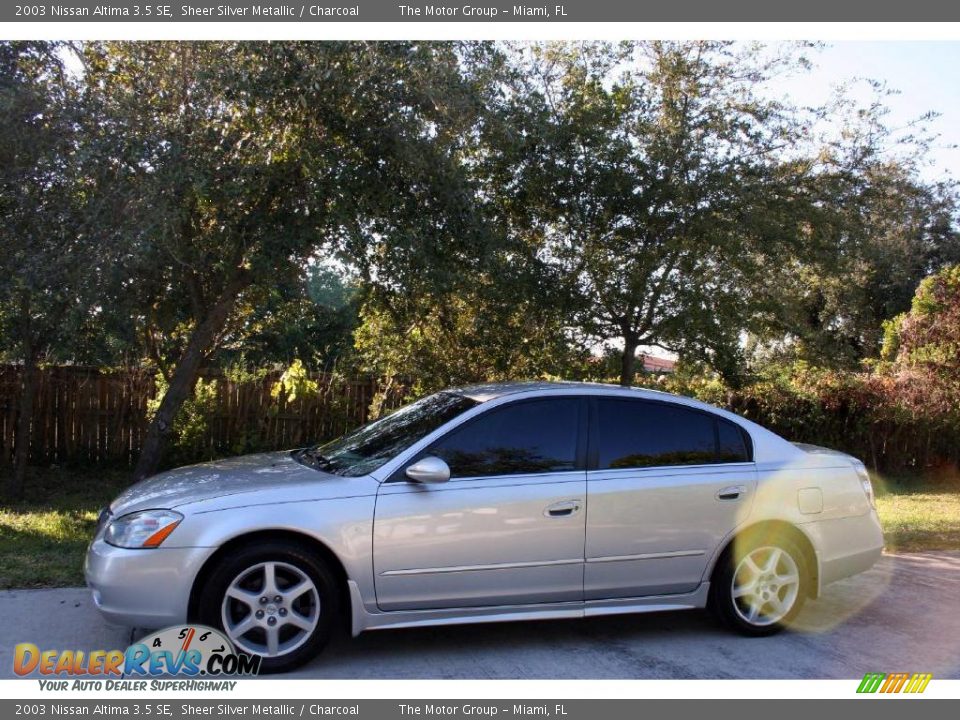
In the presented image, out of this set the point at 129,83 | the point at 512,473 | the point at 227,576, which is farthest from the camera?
the point at 129,83

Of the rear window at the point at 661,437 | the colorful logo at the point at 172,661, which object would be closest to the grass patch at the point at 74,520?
the colorful logo at the point at 172,661

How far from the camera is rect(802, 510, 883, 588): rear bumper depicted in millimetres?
5727

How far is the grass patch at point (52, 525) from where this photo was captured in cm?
646

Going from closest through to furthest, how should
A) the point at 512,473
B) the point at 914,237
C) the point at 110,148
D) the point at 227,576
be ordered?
the point at 227,576, the point at 512,473, the point at 110,148, the point at 914,237

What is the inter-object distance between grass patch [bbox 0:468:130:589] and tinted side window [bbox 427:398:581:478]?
309cm

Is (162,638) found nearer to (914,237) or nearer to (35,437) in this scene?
(35,437)

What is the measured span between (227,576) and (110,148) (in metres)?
4.80

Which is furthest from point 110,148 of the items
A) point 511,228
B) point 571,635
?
point 571,635

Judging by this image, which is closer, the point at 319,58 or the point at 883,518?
the point at 319,58

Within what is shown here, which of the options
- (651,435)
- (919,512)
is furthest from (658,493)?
(919,512)

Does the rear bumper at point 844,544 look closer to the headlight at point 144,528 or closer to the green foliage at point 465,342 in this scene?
the headlight at point 144,528

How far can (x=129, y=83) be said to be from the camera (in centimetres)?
850

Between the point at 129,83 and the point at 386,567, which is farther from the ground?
the point at 129,83

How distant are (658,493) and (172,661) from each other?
116 inches
